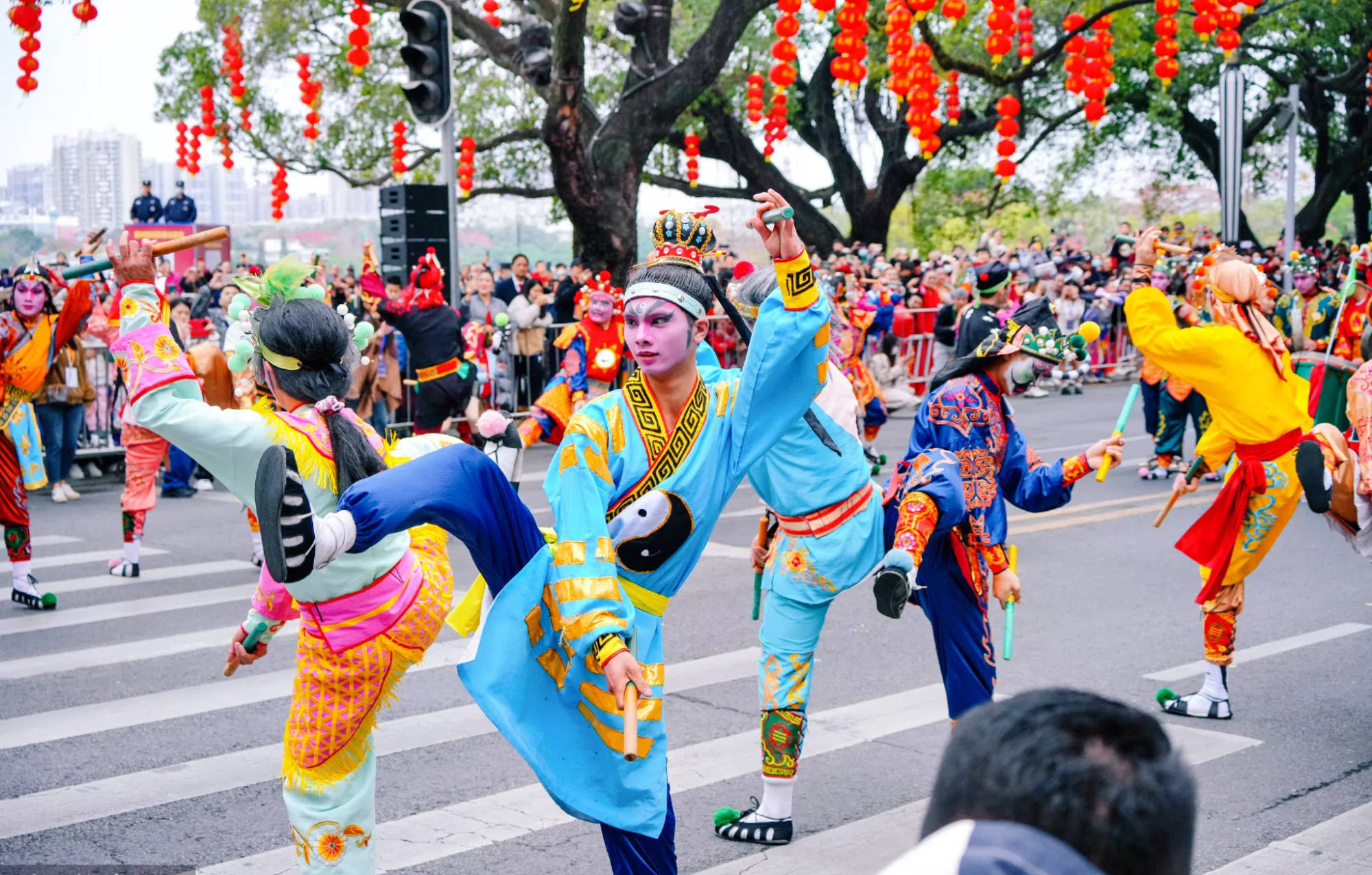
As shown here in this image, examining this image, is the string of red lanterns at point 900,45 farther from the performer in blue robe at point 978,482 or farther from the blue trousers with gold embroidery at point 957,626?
the blue trousers with gold embroidery at point 957,626

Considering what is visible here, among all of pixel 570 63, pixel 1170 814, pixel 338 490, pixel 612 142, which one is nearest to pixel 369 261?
pixel 570 63

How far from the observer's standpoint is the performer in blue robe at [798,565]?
15.1ft

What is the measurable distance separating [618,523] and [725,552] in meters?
6.26

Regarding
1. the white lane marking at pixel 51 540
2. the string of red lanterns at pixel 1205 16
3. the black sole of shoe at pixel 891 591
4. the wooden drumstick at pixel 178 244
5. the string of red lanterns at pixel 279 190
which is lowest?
the white lane marking at pixel 51 540

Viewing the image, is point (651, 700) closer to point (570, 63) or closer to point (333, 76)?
point (570, 63)

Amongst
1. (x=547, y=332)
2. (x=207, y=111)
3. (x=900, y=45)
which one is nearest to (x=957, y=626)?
(x=547, y=332)

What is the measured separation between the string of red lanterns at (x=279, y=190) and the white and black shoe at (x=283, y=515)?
78.5 feet

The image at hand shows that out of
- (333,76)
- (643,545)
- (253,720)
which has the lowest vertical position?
(253,720)

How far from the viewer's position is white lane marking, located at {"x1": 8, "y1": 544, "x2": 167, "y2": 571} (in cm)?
930

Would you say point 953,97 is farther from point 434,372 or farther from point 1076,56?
point 434,372

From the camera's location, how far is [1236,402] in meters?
5.75

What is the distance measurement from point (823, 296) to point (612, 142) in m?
15.0

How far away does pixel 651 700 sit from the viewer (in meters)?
3.18

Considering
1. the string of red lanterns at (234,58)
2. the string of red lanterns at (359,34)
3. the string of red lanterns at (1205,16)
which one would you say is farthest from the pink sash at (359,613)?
the string of red lanterns at (234,58)
